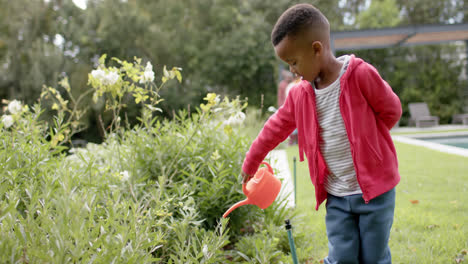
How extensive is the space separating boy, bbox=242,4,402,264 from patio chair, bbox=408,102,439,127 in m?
13.0

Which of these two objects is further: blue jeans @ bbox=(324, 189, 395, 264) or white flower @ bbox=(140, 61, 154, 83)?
white flower @ bbox=(140, 61, 154, 83)

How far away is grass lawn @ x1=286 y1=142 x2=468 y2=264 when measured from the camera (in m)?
2.19

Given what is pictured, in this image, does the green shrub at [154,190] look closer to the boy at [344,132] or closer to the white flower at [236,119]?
the white flower at [236,119]

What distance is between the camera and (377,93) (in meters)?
1.51

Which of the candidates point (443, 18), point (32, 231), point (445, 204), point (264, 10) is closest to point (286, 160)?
point (445, 204)

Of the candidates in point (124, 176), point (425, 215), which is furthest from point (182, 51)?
point (124, 176)

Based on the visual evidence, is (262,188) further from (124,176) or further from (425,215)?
(425,215)

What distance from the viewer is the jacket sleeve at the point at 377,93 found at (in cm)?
151

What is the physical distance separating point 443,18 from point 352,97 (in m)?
23.4

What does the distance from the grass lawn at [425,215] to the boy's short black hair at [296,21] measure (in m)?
1.39

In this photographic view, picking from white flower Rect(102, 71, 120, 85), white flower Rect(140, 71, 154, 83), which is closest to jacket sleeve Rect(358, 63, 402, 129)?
white flower Rect(140, 71, 154, 83)

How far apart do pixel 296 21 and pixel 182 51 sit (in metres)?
15.0

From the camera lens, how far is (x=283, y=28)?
58.7 inches

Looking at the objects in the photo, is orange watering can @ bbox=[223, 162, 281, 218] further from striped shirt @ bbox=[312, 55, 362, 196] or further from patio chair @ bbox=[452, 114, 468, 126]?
patio chair @ bbox=[452, 114, 468, 126]
